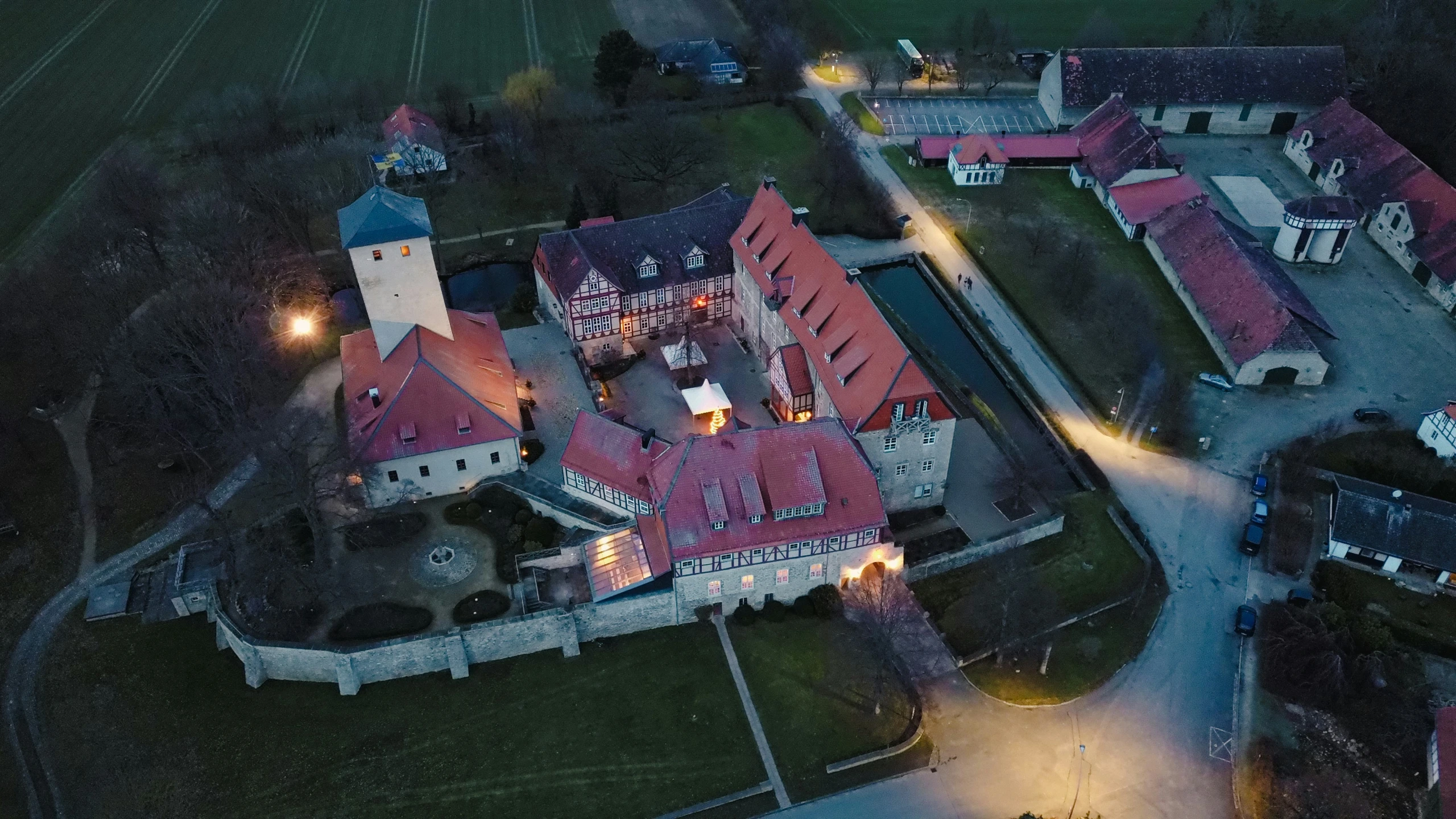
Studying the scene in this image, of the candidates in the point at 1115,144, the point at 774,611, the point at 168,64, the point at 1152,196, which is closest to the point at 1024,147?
the point at 1115,144

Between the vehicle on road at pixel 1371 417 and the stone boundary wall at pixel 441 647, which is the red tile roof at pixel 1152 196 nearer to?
the vehicle on road at pixel 1371 417

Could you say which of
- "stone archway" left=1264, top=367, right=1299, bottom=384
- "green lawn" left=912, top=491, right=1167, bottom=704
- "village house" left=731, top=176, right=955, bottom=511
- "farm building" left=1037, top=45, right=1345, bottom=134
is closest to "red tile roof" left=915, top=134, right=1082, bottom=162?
"farm building" left=1037, top=45, right=1345, bottom=134

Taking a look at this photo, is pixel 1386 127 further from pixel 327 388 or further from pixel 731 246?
pixel 327 388

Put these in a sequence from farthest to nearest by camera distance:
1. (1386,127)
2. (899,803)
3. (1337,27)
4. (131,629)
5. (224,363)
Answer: (1337,27) < (1386,127) < (224,363) < (131,629) < (899,803)

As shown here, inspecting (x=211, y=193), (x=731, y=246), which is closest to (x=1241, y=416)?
(x=731, y=246)

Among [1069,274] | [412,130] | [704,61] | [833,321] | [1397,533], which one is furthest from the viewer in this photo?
[704,61]

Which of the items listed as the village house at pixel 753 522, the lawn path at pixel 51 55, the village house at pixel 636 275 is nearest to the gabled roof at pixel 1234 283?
the village house at pixel 753 522

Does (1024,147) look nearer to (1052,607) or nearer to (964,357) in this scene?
(964,357)
